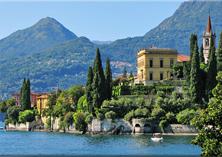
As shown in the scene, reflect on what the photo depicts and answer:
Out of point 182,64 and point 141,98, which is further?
point 182,64

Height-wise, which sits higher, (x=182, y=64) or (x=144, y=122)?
(x=182, y=64)

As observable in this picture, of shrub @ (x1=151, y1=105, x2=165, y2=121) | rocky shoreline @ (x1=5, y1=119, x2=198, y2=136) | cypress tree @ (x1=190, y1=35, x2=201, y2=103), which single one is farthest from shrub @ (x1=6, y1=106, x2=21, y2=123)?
cypress tree @ (x1=190, y1=35, x2=201, y2=103)

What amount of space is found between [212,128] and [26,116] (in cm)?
9698

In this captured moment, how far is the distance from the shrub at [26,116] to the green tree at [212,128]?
9623cm

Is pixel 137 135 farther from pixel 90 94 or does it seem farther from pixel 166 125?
pixel 90 94

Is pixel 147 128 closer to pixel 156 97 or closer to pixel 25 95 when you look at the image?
pixel 156 97

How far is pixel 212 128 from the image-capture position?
110 ft

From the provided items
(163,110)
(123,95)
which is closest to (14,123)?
(123,95)

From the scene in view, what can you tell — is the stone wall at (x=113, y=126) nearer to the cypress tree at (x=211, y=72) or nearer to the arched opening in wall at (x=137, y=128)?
the arched opening in wall at (x=137, y=128)

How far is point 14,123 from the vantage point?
136 metres

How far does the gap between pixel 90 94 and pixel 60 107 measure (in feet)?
49.7

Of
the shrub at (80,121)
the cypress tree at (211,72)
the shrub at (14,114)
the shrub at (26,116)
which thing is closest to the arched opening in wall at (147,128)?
the cypress tree at (211,72)

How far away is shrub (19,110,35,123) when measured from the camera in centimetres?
12862

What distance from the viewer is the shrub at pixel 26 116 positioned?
128625 mm
